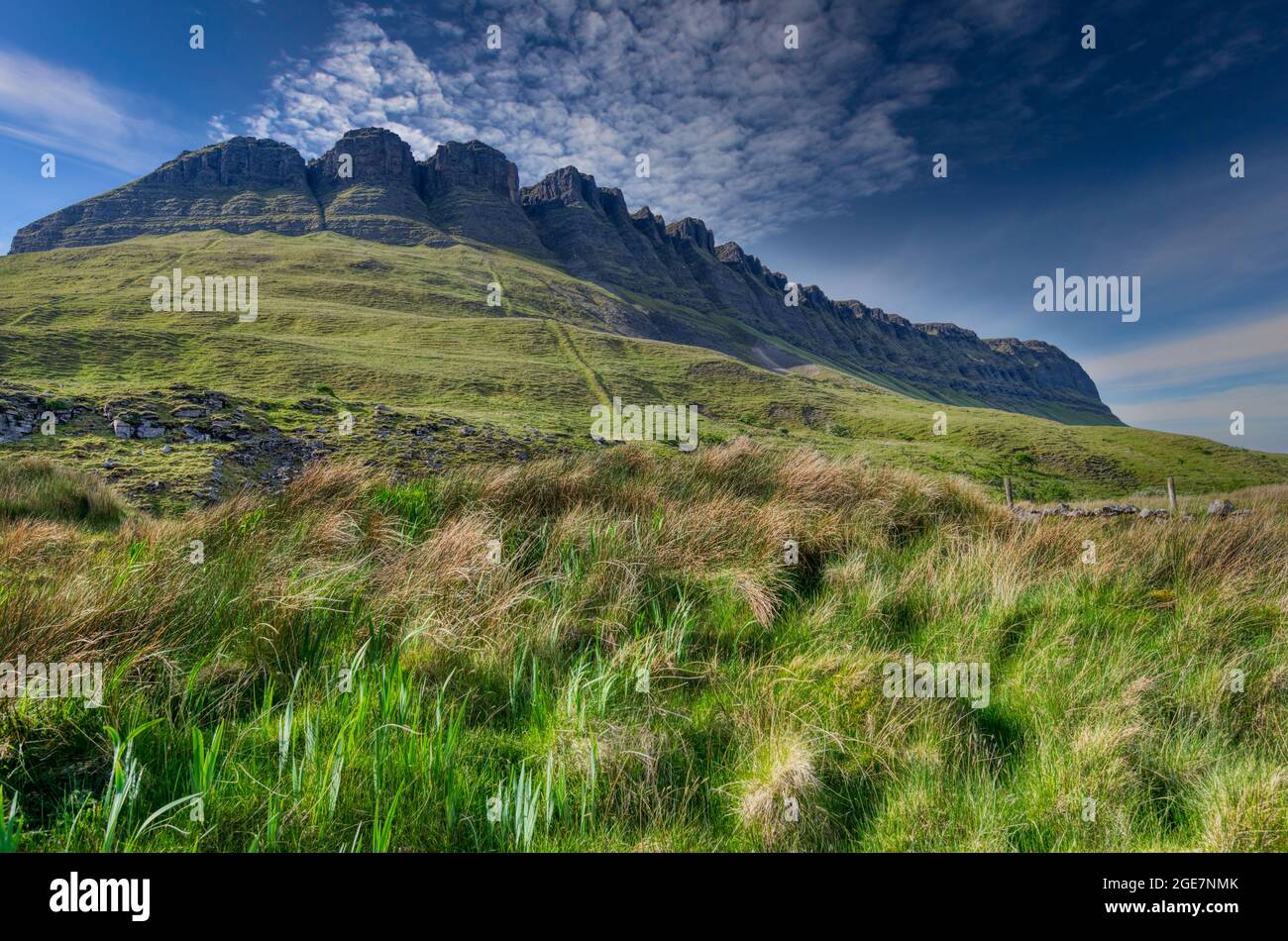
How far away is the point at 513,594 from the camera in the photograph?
403cm

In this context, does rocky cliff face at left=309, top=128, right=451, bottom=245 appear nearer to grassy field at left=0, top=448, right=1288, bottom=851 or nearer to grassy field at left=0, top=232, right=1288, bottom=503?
grassy field at left=0, top=232, right=1288, bottom=503

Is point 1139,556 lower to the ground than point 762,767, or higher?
higher

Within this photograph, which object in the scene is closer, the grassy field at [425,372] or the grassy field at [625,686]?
the grassy field at [625,686]

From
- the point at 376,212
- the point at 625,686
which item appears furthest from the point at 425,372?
the point at 376,212

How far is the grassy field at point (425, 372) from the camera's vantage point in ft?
131

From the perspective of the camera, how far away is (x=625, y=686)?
10.2ft

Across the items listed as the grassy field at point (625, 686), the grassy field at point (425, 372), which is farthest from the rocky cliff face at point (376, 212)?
the grassy field at point (625, 686)

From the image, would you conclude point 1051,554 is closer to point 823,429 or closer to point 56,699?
point 56,699

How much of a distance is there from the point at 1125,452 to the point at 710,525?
8180cm

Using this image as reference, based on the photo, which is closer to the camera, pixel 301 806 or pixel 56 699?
pixel 301 806

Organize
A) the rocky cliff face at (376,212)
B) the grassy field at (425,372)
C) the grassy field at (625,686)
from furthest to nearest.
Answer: the rocky cliff face at (376,212), the grassy field at (425,372), the grassy field at (625,686)

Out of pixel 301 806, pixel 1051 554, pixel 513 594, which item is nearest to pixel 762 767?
pixel 301 806

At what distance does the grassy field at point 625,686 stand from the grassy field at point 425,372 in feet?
34.2

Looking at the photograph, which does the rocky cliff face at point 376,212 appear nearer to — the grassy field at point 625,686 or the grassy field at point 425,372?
the grassy field at point 425,372
